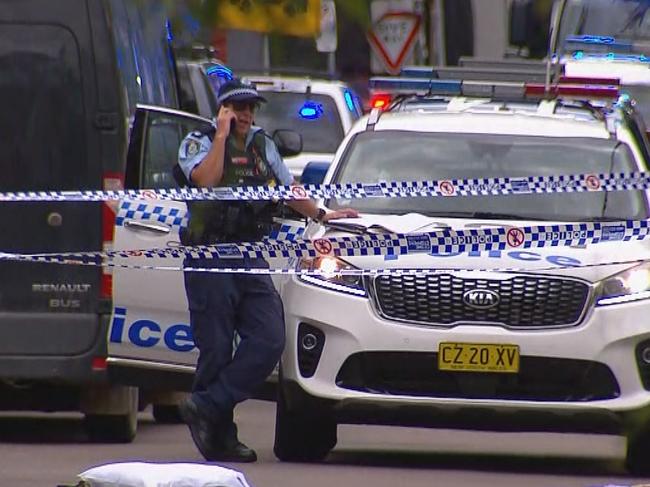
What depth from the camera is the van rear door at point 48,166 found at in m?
9.26

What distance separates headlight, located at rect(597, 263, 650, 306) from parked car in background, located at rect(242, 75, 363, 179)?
10.9m

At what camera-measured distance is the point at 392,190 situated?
888cm

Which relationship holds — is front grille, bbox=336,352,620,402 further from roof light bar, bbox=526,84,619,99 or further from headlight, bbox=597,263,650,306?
roof light bar, bbox=526,84,619,99

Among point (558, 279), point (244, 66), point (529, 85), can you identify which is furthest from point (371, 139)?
point (244, 66)

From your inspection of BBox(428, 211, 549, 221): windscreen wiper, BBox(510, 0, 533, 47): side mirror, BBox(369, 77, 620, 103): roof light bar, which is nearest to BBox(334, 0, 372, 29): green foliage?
BBox(510, 0, 533, 47): side mirror

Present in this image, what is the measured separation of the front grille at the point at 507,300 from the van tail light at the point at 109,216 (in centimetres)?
171

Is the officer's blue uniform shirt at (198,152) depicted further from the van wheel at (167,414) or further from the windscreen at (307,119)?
the windscreen at (307,119)

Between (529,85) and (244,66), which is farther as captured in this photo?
(529,85)

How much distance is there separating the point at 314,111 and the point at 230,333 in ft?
34.6

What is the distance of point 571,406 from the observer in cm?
820

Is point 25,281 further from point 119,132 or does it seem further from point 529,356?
point 529,356

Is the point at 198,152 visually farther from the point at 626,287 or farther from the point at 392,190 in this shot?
the point at 626,287

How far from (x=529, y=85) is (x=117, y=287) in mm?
2489

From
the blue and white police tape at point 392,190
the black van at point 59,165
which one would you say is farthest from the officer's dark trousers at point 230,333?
the black van at point 59,165
